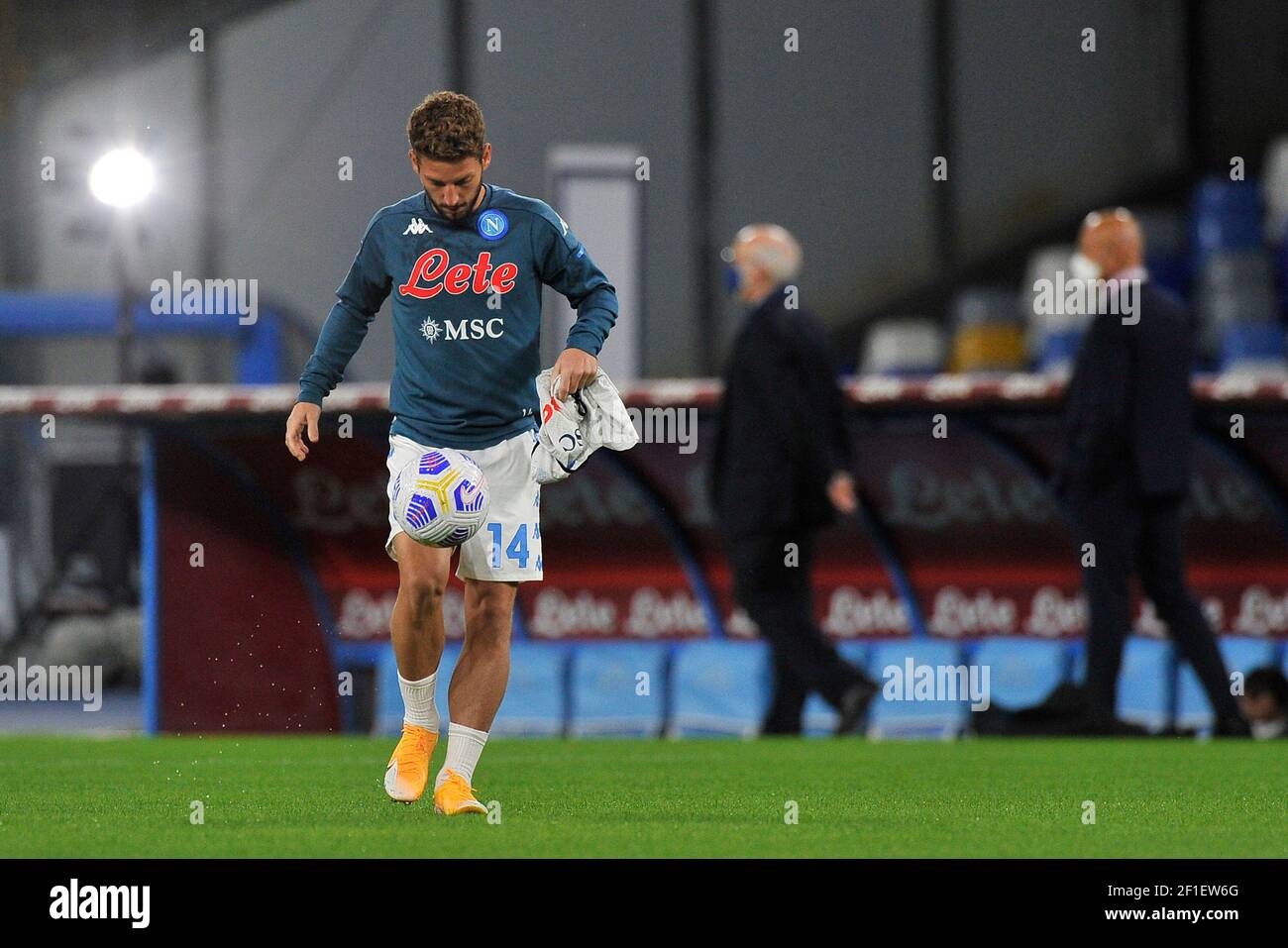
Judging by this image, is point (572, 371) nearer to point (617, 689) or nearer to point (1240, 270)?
point (617, 689)

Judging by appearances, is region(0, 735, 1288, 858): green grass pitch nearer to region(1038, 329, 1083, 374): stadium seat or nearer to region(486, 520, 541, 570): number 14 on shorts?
region(486, 520, 541, 570): number 14 on shorts

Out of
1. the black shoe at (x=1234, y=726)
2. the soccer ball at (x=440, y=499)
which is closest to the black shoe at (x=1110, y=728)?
the black shoe at (x=1234, y=726)

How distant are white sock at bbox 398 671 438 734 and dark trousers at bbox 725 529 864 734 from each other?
388cm

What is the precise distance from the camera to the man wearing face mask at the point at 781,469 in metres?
10.1

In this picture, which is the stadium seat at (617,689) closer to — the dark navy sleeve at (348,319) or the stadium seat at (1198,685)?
the stadium seat at (1198,685)

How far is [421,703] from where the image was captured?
6.38m

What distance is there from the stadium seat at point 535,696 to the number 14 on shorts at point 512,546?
6385 mm

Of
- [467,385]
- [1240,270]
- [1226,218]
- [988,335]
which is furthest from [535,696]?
[1226,218]

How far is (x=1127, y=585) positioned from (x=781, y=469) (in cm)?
163

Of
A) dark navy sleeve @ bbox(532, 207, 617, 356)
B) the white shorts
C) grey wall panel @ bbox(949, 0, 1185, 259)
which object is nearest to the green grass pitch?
the white shorts

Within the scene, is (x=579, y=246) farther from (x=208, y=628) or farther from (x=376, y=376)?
(x=376, y=376)

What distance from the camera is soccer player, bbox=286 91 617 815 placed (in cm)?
624
